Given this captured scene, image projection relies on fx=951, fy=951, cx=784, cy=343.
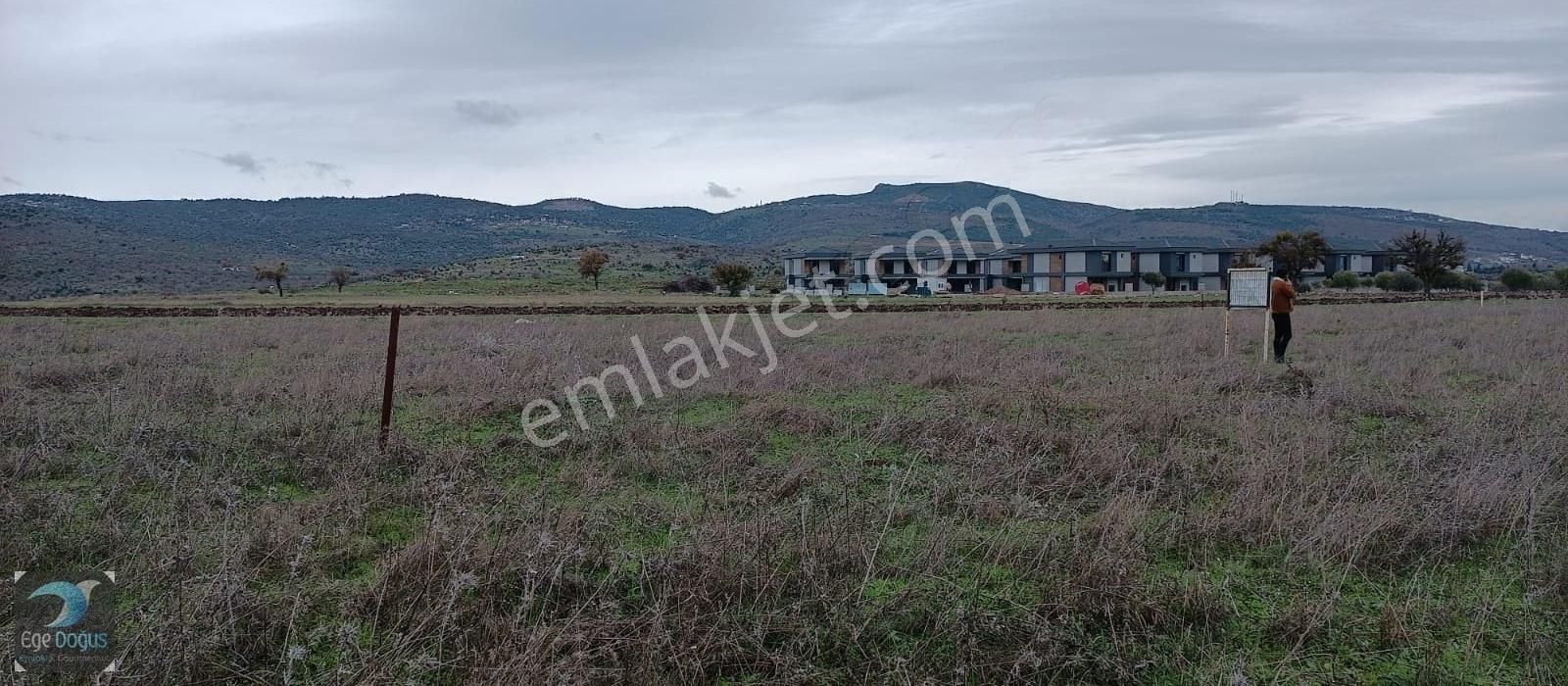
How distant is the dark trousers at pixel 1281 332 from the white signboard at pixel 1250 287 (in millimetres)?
313

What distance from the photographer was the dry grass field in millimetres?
4379

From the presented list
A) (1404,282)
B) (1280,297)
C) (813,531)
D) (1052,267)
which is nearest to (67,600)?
(813,531)

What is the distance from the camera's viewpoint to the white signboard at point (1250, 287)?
1527cm

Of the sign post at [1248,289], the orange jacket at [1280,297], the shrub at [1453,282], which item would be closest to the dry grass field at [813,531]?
the orange jacket at [1280,297]

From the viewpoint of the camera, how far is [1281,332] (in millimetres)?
15156

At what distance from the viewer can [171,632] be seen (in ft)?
13.9

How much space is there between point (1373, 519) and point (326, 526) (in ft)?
20.7

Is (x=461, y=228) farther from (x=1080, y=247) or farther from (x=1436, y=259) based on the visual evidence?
(x=1436, y=259)

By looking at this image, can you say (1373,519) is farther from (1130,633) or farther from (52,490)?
(52,490)

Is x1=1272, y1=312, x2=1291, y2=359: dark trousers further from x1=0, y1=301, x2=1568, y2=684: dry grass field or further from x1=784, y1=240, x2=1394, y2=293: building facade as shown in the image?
x1=784, y1=240, x2=1394, y2=293: building facade

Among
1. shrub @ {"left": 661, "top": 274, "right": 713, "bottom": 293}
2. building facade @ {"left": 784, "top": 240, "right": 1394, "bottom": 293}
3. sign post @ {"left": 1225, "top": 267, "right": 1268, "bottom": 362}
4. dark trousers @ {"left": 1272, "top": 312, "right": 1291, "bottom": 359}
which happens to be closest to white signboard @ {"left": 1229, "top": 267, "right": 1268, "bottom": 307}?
sign post @ {"left": 1225, "top": 267, "right": 1268, "bottom": 362}

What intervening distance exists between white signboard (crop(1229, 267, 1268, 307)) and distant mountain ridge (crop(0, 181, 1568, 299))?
16.1 metres

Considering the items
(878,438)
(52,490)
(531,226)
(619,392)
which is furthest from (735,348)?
(531,226)

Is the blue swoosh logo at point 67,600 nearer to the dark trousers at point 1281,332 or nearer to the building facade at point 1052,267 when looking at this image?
the dark trousers at point 1281,332
